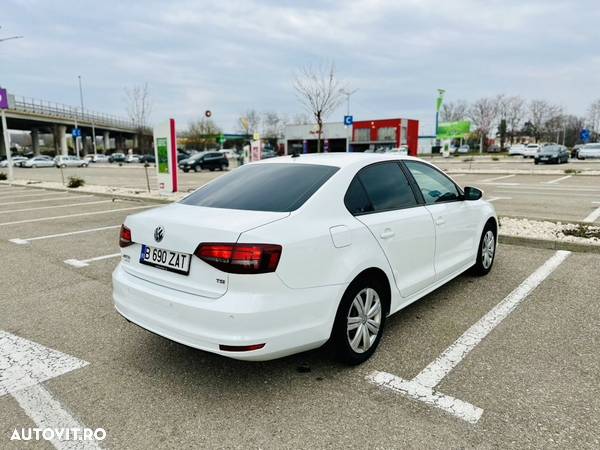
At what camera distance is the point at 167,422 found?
8.51ft

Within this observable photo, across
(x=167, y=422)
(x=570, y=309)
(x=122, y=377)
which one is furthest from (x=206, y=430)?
(x=570, y=309)

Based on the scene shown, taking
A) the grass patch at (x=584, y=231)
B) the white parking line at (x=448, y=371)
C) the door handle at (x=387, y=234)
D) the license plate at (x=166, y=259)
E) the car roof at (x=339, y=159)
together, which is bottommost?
the white parking line at (x=448, y=371)

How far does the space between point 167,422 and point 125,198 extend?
1316cm

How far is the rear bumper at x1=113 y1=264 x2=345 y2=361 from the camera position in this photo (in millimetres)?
2545

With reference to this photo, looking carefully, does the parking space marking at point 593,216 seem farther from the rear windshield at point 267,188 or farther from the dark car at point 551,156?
the dark car at point 551,156

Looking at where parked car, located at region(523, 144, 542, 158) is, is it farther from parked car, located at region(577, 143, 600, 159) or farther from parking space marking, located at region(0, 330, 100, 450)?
parking space marking, located at region(0, 330, 100, 450)

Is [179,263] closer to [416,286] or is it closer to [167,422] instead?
[167,422]

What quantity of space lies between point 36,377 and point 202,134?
80040mm

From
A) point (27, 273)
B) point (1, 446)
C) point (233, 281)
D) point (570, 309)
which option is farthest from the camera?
point (27, 273)

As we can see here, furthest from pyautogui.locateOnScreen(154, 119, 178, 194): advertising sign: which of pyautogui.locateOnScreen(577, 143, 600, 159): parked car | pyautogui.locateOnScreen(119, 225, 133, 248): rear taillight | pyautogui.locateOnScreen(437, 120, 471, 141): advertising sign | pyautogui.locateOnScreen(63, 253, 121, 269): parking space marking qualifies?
pyautogui.locateOnScreen(437, 120, 471, 141): advertising sign

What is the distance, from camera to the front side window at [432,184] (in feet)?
13.6

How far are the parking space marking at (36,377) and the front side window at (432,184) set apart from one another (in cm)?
324

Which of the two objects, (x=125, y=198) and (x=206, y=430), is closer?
(x=206, y=430)

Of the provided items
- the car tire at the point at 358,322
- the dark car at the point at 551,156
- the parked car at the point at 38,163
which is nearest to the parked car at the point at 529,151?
the dark car at the point at 551,156
